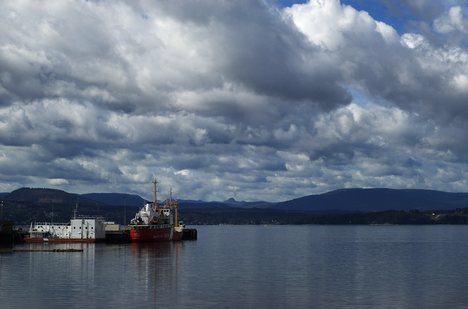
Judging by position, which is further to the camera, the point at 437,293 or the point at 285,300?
the point at 437,293

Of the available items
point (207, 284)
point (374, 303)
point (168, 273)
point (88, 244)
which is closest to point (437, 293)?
point (374, 303)

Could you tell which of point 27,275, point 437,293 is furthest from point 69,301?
point 437,293

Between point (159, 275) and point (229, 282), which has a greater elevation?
point (159, 275)

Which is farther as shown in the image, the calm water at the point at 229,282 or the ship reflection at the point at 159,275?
the ship reflection at the point at 159,275

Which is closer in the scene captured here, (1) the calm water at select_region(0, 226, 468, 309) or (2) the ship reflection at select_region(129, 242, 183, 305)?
(1) the calm water at select_region(0, 226, 468, 309)

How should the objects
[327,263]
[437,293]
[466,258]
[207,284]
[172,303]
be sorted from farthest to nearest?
1. [466,258]
2. [327,263]
3. [207,284]
4. [437,293]
5. [172,303]

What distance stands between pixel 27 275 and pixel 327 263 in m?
58.9

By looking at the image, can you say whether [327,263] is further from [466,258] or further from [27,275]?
[27,275]

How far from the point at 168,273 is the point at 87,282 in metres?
17.7

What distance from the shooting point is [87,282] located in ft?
299

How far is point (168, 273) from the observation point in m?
106

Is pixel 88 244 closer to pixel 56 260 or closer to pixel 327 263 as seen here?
pixel 56 260

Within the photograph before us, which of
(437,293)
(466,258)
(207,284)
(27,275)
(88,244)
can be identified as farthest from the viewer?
(88,244)

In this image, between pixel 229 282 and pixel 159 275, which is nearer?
pixel 229 282
